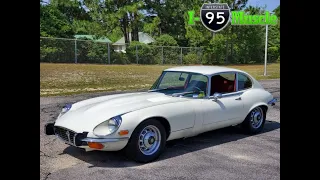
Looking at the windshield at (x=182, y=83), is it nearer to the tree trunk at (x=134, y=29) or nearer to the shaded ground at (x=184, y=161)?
the shaded ground at (x=184, y=161)

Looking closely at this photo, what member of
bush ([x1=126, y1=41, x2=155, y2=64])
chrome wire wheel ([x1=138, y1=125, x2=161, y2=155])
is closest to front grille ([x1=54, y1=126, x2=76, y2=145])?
chrome wire wheel ([x1=138, y1=125, x2=161, y2=155])

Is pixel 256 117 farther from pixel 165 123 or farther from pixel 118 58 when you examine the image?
pixel 118 58

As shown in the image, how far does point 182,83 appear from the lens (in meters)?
3.55

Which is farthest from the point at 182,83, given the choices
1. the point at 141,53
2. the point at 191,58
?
the point at 141,53

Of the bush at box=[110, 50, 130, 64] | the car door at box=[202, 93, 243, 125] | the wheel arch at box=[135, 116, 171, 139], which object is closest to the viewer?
the wheel arch at box=[135, 116, 171, 139]

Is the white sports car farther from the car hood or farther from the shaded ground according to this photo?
the shaded ground

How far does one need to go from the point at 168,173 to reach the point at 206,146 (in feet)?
2.80

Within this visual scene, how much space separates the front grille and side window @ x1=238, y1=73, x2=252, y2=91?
2059 mm

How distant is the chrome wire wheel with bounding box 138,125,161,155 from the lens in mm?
2807

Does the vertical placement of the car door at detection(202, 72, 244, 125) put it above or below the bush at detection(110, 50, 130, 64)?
below
